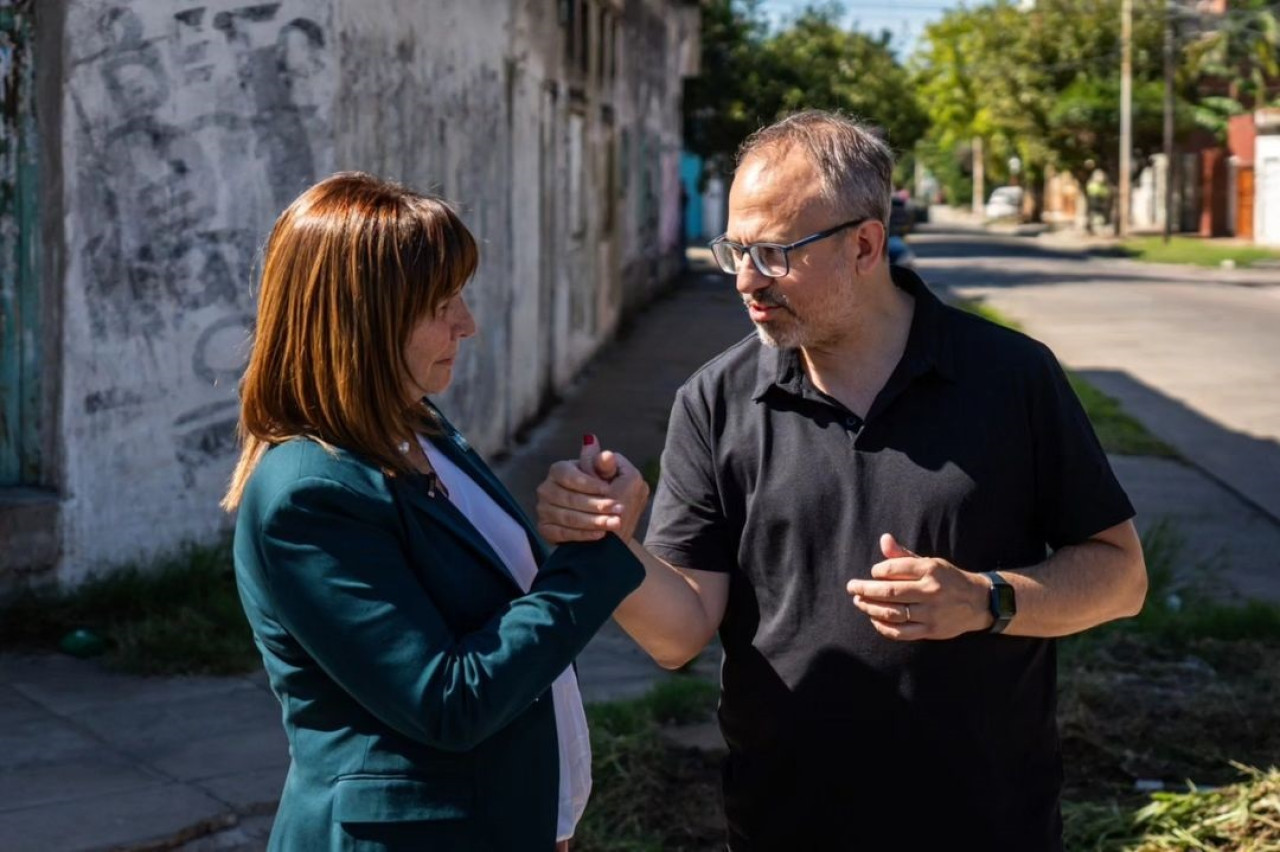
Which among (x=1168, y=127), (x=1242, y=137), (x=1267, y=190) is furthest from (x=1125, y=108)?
(x=1267, y=190)

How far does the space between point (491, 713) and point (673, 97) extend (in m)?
27.6

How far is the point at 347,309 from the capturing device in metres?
2.31

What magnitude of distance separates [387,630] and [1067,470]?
3.97 ft

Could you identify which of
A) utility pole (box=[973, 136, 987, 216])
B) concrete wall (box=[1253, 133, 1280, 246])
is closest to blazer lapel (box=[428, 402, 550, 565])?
concrete wall (box=[1253, 133, 1280, 246])

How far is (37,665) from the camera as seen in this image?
6.32m

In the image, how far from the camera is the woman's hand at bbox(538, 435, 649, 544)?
7.97ft

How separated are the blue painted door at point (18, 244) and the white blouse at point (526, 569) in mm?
4671

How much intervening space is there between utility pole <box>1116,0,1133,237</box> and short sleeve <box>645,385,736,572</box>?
45187mm

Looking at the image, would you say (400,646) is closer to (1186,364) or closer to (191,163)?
(191,163)

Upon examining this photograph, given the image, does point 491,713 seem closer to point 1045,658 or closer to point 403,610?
point 403,610

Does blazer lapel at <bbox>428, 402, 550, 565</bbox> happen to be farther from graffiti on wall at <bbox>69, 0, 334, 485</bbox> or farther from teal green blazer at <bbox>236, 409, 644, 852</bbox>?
graffiti on wall at <bbox>69, 0, 334, 485</bbox>

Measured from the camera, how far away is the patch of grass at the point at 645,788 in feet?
15.6

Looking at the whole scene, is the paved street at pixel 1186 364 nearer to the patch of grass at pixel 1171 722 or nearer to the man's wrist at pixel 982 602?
the patch of grass at pixel 1171 722

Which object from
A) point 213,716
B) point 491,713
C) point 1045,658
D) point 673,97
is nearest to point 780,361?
point 1045,658
